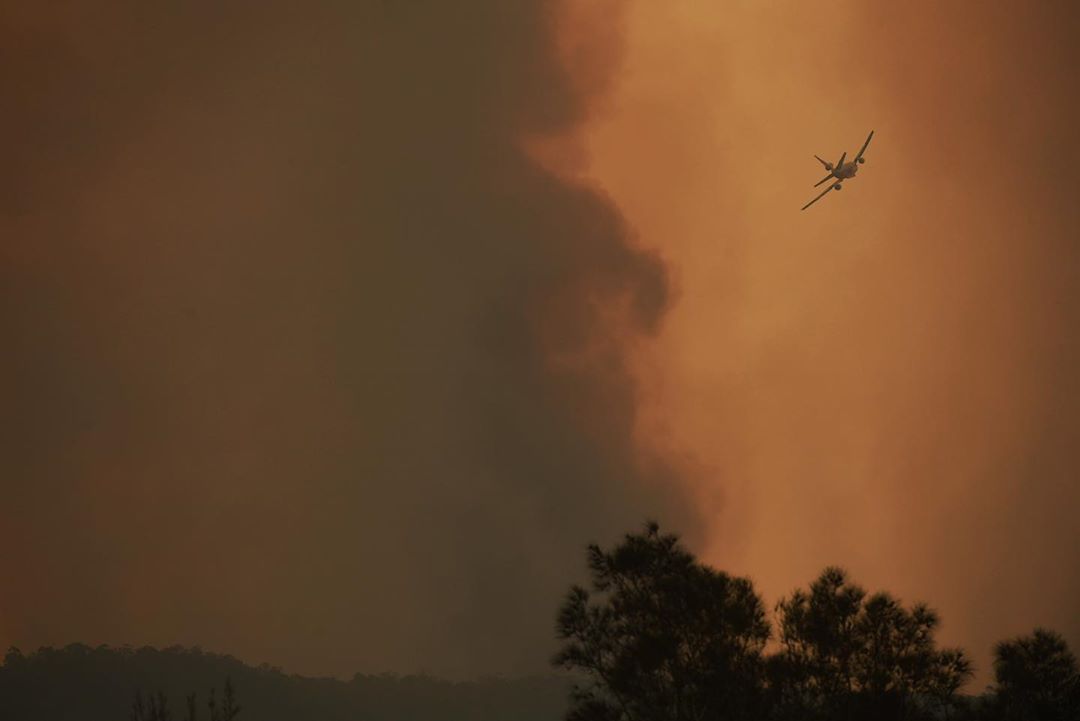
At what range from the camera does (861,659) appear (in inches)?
2653

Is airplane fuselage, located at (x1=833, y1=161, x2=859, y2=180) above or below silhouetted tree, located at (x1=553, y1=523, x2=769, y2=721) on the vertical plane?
above

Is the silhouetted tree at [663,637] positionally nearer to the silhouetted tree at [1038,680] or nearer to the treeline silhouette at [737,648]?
the treeline silhouette at [737,648]

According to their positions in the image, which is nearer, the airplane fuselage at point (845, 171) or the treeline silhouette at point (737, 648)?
the treeline silhouette at point (737, 648)

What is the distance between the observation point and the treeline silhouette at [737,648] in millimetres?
64688

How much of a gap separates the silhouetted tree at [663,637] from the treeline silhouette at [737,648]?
0.05 metres

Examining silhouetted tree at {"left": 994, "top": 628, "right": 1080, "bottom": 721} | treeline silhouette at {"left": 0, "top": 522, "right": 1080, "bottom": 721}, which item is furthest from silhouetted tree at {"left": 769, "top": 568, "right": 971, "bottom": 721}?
silhouetted tree at {"left": 994, "top": 628, "right": 1080, "bottom": 721}

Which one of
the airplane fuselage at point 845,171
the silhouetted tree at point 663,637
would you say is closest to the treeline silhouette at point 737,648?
the silhouetted tree at point 663,637

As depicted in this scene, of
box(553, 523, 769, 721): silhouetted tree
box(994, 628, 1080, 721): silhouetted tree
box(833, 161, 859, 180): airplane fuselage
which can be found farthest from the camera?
box(833, 161, 859, 180): airplane fuselage

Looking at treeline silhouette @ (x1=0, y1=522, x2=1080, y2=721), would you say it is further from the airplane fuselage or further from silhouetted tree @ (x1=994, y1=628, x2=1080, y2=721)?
the airplane fuselage

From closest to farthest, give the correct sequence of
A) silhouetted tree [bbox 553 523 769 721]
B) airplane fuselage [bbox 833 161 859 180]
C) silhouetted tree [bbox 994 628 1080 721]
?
silhouetted tree [bbox 553 523 769 721]
silhouetted tree [bbox 994 628 1080 721]
airplane fuselage [bbox 833 161 859 180]

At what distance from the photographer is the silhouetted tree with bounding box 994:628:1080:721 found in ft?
242

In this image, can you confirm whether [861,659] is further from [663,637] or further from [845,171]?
[845,171]

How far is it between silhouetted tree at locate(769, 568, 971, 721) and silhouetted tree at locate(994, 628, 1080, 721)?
8.73 m

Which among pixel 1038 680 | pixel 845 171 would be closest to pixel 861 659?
pixel 1038 680
